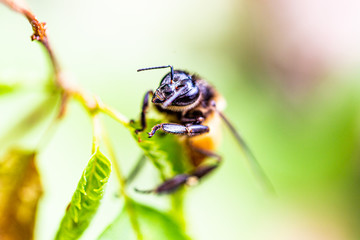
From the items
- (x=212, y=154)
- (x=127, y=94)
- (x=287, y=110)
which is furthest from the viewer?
(x=287, y=110)

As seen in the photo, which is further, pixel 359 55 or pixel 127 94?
pixel 359 55

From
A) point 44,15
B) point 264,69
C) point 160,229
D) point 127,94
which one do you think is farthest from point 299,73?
point 160,229

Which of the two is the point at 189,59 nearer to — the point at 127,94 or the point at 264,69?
the point at 127,94

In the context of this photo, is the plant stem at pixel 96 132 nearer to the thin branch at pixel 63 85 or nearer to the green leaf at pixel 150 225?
the thin branch at pixel 63 85

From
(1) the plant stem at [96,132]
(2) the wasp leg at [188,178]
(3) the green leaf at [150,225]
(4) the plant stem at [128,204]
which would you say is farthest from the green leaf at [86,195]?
(2) the wasp leg at [188,178]

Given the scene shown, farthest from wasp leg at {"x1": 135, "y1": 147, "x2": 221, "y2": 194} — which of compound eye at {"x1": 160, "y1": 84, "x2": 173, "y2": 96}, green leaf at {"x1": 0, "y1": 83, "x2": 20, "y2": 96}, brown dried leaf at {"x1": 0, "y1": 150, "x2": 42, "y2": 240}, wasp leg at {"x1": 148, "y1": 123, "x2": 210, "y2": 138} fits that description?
green leaf at {"x1": 0, "y1": 83, "x2": 20, "y2": 96}

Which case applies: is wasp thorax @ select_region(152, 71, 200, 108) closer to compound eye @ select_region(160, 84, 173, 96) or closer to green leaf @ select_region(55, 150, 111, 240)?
compound eye @ select_region(160, 84, 173, 96)
